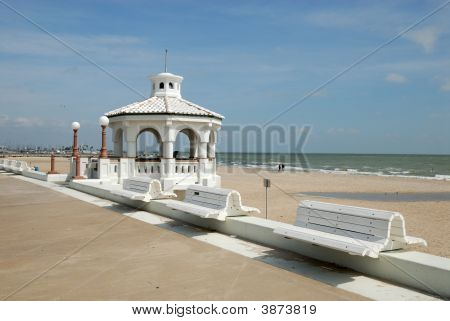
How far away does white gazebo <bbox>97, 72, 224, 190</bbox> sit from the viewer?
16.9 meters

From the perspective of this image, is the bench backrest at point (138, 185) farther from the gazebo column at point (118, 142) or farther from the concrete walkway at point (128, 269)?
the gazebo column at point (118, 142)

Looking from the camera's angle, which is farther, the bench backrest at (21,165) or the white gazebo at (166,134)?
the bench backrest at (21,165)

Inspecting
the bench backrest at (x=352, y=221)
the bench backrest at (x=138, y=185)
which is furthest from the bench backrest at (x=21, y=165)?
the bench backrest at (x=352, y=221)

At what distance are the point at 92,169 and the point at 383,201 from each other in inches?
600

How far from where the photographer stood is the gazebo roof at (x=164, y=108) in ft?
55.3

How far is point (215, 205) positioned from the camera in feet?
26.9

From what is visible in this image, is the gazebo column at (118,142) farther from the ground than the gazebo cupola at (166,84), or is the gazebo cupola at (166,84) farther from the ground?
the gazebo cupola at (166,84)

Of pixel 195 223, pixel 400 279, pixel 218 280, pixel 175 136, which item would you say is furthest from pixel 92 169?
pixel 400 279

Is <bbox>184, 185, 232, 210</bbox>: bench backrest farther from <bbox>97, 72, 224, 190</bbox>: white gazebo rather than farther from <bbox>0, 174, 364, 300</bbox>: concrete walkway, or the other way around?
<bbox>97, 72, 224, 190</bbox>: white gazebo

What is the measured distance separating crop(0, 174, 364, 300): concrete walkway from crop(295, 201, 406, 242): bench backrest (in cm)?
100

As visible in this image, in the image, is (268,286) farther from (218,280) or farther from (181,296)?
(181,296)

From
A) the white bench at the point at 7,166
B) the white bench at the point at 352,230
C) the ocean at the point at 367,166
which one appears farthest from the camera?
the ocean at the point at 367,166

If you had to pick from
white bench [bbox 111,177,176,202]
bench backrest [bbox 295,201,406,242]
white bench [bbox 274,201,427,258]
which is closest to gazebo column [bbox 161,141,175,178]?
white bench [bbox 111,177,176,202]

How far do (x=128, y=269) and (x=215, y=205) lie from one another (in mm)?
2830
